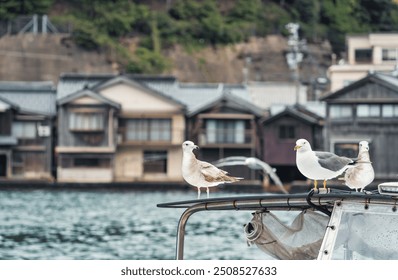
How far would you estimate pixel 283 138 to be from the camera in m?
40.0

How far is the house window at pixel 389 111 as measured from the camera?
38.2 m

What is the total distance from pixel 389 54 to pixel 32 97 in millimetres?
15626

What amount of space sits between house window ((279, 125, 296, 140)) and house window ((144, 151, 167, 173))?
168 inches

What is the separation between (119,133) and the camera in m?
A: 41.2

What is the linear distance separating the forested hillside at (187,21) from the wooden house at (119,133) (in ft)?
41.1

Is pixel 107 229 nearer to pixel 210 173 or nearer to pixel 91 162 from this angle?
pixel 91 162

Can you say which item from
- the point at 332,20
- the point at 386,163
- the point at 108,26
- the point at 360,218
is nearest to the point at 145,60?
the point at 108,26

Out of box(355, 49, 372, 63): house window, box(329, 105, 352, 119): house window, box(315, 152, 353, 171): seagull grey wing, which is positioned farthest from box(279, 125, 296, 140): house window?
box(315, 152, 353, 171): seagull grey wing

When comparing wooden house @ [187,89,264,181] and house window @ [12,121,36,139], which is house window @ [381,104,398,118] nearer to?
wooden house @ [187,89,264,181]

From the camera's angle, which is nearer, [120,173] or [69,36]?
[120,173]

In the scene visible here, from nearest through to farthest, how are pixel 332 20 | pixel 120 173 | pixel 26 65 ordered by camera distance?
pixel 120 173, pixel 26 65, pixel 332 20

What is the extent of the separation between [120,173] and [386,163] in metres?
9.52
